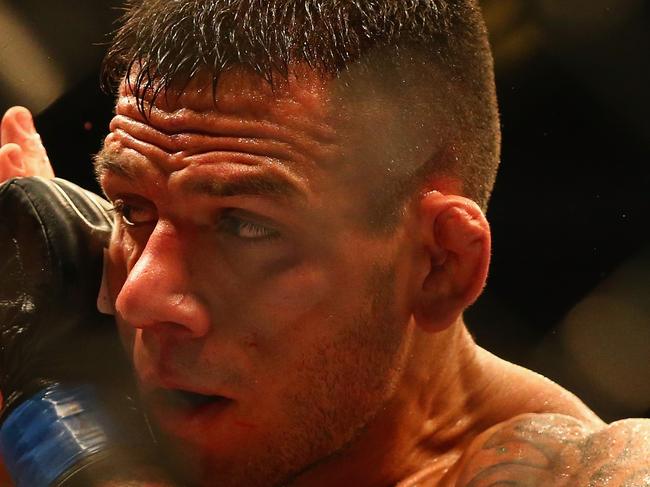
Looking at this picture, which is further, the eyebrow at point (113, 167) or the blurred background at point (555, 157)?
the blurred background at point (555, 157)

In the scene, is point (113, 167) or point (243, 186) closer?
point (243, 186)

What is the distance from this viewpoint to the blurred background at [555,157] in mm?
2285

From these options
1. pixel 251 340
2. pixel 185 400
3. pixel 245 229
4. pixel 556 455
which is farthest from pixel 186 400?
pixel 556 455

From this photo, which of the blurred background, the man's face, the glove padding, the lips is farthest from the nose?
the blurred background

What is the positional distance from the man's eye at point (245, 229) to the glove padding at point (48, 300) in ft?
1.40

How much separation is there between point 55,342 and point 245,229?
1.64 ft

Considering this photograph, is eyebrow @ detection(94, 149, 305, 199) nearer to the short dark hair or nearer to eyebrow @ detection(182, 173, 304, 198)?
eyebrow @ detection(182, 173, 304, 198)

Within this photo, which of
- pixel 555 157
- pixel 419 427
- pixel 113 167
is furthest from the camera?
pixel 555 157

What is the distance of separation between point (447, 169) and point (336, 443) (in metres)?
0.49

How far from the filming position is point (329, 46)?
1558 mm

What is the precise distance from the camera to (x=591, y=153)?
7.77 feet

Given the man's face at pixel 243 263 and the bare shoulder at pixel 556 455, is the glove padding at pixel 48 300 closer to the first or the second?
the man's face at pixel 243 263

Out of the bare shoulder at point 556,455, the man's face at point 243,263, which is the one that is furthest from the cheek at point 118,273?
the bare shoulder at point 556,455

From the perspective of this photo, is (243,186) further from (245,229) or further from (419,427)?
(419,427)
